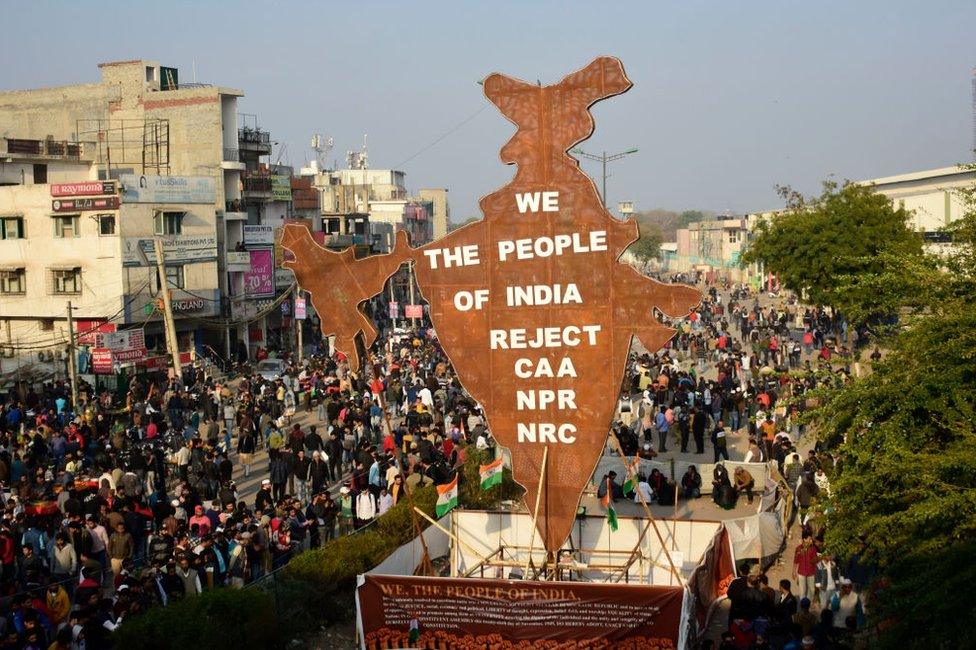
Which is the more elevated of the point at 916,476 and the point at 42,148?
the point at 42,148

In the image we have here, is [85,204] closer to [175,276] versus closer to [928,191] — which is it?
[175,276]

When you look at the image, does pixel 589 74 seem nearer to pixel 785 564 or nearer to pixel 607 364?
pixel 607 364

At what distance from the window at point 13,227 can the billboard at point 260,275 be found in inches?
369

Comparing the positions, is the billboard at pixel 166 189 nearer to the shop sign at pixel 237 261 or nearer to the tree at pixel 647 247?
the shop sign at pixel 237 261

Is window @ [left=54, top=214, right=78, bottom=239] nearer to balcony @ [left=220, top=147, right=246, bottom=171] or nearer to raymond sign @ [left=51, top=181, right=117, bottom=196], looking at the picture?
raymond sign @ [left=51, top=181, right=117, bottom=196]

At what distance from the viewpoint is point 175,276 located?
45.8m

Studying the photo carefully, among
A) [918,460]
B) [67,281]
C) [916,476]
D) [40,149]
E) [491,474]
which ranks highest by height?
[40,149]

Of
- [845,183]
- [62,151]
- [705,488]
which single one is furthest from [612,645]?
[62,151]

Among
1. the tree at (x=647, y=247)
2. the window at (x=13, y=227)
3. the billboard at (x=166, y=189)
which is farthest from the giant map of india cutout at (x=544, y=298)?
the tree at (x=647, y=247)

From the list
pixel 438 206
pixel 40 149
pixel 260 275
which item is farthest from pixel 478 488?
pixel 438 206

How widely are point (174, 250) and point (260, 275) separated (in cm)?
705

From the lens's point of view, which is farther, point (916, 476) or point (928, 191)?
point (928, 191)

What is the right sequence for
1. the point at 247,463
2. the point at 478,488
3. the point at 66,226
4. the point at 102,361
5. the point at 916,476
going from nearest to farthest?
the point at 916,476 < the point at 478,488 < the point at 247,463 < the point at 102,361 < the point at 66,226

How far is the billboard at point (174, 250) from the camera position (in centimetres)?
4328
